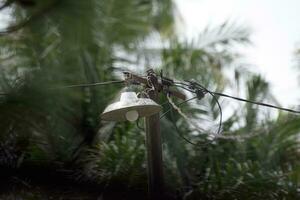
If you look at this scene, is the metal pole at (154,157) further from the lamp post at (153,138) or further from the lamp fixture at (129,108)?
the lamp fixture at (129,108)

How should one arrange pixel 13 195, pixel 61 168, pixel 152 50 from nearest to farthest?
pixel 13 195
pixel 61 168
pixel 152 50

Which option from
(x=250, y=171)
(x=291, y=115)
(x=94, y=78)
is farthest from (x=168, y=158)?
(x=291, y=115)

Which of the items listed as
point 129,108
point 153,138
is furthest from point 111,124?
point 129,108

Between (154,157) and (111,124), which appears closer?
(154,157)

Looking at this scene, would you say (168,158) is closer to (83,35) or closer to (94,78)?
(94,78)

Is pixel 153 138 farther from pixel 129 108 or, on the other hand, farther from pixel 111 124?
pixel 111 124

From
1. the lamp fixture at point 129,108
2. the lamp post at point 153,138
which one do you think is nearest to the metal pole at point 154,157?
the lamp post at point 153,138
